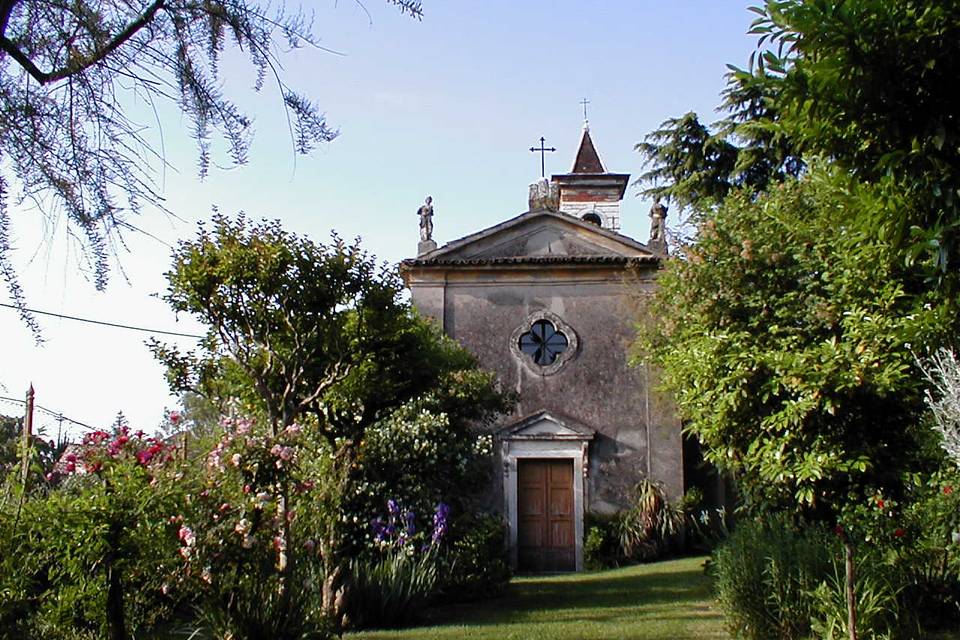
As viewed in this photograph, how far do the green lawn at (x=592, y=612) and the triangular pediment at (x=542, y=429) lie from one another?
3942 millimetres

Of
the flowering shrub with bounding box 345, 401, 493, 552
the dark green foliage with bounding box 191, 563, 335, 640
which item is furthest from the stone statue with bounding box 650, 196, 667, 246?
the dark green foliage with bounding box 191, 563, 335, 640

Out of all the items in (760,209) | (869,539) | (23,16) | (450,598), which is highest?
(760,209)

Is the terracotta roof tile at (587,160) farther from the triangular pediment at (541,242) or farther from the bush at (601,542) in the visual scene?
the bush at (601,542)

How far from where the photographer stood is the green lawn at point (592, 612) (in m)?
10.6

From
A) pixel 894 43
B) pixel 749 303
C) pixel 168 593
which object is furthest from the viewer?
pixel 749 303

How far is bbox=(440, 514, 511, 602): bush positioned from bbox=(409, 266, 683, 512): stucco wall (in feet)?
19.8

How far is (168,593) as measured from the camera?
7051 mm

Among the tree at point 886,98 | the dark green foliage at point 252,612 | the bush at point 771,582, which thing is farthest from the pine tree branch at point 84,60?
the bush at point 771,582

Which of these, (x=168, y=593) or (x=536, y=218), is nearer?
(x=168, y=593)

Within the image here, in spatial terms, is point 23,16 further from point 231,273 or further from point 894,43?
point 231,273

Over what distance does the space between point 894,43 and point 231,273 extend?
6528 mm

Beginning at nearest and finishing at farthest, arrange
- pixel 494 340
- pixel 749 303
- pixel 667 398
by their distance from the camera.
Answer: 1. pixel 749 303
2. pixel 667 398
3. pixel 494 340

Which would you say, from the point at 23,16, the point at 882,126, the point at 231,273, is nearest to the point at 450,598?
the point at 231,273

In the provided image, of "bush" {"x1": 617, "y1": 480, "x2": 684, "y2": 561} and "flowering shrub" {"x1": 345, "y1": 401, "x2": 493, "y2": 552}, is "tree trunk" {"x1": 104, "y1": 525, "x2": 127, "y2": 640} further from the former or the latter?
"bush" {"x1": 617, "y1": 480, "x2": 684, "y2": 561}
